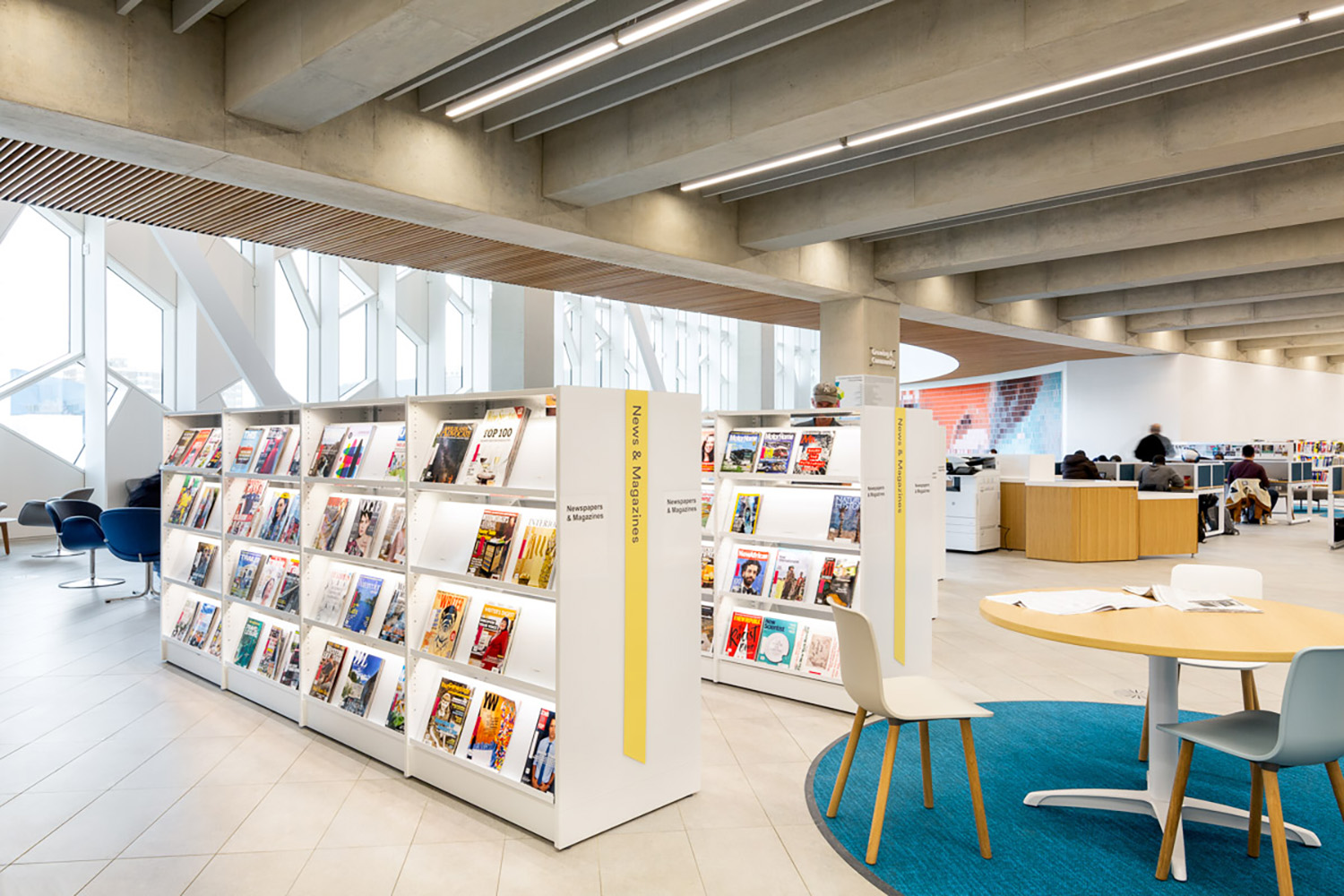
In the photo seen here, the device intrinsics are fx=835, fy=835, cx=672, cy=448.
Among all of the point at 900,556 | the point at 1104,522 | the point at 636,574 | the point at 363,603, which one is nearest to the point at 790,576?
the point at 900,556

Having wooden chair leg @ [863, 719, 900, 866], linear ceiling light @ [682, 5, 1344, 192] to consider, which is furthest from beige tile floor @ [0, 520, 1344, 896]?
linear ceiling light @ [682, 5, 1344, 192]

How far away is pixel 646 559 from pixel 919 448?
2.44 metres

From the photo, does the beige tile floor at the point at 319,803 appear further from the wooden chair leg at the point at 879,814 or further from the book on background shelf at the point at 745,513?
the book on background shelf at the point at 745,513

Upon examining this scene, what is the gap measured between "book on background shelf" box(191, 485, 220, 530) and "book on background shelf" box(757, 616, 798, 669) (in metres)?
3.72

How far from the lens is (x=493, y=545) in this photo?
11.9ft

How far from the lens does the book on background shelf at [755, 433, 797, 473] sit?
206 inches

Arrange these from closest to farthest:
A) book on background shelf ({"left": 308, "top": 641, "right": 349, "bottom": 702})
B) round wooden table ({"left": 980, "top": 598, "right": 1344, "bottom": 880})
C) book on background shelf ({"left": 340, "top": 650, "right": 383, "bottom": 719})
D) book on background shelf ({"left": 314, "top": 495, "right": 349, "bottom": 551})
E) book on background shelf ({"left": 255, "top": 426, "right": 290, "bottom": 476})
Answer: round wooden table ({"left": 980, "top": 598, "right": 1344, "bottom": 880}) → book on background shelf ({"left": 340, "top": 650, "right": 383, "bottom": 719}) → book on background shelf ({"left": 308, "top": 641, "right": 349, "bottom": 702}) → book on background shelf ({"left": 314, "top": 495, "right": 349, "bottom": 551}) → book on background shelf ({"left": 255, "top": 426, "right": 290, "bottom": 476})

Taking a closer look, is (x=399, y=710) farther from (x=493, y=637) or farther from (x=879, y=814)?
(x=879, y=814)

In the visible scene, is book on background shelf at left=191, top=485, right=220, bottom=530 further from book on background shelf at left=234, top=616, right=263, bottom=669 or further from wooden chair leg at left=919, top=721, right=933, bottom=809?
wooden chair leg at left=919, top=721, right=933, bottom=809

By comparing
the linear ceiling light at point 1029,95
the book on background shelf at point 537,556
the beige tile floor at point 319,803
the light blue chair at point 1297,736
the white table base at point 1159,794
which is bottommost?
the beige tile floor at point 319,803

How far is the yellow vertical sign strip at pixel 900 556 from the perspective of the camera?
495cm

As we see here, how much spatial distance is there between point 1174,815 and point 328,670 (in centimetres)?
388

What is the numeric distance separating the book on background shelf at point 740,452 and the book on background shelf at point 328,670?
8.30 feet

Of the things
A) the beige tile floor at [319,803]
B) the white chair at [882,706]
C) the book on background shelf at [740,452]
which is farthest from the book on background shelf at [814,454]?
the white chair at [882,706]
